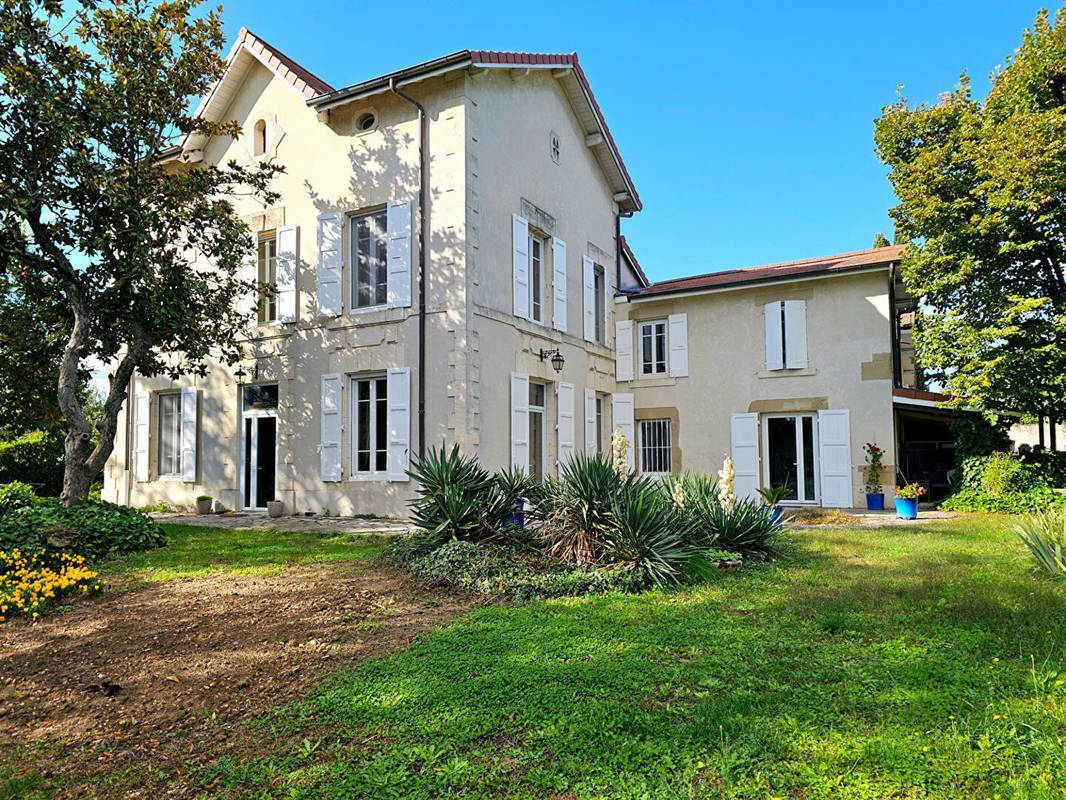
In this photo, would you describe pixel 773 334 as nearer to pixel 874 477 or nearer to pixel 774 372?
pixel 774 372

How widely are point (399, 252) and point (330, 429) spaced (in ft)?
10.6

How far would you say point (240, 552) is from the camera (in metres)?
7.51

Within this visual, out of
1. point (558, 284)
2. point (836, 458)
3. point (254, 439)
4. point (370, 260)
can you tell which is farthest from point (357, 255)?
point (836, 458)

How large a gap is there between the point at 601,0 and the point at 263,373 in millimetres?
8386

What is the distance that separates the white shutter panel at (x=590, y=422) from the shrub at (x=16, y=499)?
919 centimetres

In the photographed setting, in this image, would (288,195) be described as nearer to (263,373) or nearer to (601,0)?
(263,373)

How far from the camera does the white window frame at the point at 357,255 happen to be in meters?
11.0

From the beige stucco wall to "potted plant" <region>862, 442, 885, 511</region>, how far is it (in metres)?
0.17

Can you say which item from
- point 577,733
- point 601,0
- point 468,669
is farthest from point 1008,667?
point 601,0

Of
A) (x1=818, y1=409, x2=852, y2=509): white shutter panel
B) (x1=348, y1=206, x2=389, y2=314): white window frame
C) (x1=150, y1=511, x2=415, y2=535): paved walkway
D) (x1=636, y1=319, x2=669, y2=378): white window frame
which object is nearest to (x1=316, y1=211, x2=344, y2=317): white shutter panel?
(x1=348, y1=206, x2=389, y2=314): white window frame

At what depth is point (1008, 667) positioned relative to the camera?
3396mm

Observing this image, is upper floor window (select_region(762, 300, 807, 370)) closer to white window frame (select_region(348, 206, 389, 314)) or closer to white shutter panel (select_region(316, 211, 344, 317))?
white window frame (select_region(348, 206, 389, 314))

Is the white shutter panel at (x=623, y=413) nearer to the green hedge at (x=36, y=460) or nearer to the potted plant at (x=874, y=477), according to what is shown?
the potted plant at (x=874, y=477)

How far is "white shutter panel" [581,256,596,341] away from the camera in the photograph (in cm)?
1373
